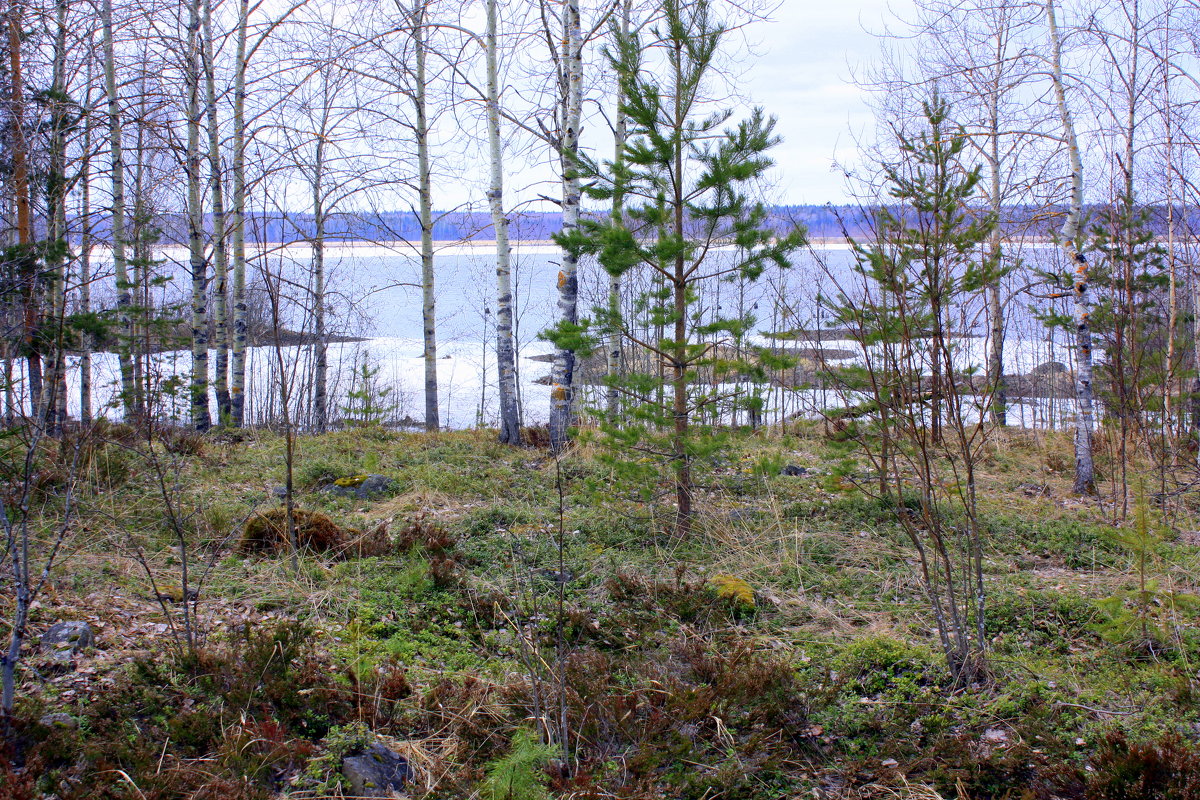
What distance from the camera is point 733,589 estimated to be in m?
4.69

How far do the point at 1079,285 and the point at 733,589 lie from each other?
608 cm

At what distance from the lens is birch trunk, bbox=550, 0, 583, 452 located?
30.5 feet

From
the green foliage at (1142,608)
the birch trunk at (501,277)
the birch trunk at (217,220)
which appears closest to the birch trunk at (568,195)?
the birch trunk at (501,277)

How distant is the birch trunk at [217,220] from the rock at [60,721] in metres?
9.74

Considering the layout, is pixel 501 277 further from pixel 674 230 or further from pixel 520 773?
pixel 520 773

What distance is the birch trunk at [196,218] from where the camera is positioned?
35.6ft

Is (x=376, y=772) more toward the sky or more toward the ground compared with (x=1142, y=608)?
more toward the ground

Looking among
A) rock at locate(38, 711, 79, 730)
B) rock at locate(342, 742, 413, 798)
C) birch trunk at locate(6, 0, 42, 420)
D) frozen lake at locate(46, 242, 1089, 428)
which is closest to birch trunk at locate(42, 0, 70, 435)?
birch trunk at locate(6, 0, 42, 420)

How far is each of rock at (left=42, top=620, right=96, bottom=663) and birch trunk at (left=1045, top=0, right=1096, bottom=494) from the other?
917 cm

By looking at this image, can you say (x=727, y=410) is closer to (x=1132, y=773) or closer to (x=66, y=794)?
(x=1132, y=773)

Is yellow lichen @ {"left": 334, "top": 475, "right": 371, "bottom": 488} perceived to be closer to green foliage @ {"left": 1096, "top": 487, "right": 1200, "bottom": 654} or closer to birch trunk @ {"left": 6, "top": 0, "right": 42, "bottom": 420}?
birch trunk @ {"left": 6, "top": 0, "right": 42, "bottom": 420}

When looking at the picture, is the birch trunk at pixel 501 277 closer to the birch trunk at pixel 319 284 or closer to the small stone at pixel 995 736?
the birch trunk at pixel 319 284

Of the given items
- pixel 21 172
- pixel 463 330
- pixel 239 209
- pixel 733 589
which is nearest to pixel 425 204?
pixel 239 209

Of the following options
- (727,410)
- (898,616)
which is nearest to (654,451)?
(727,410)
